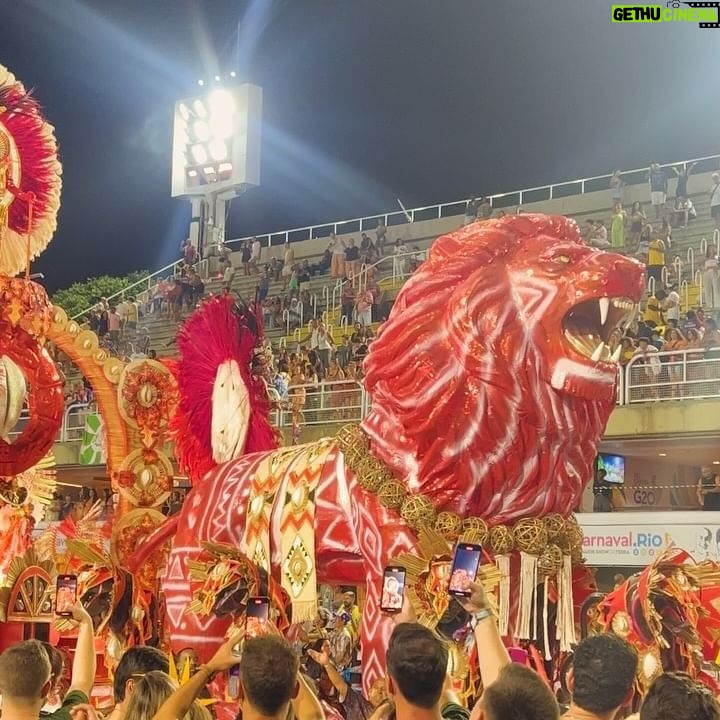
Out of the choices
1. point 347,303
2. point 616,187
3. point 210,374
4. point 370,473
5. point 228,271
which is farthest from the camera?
point 228,271

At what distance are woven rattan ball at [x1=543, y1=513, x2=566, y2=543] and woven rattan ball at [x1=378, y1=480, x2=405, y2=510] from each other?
0.54 meters

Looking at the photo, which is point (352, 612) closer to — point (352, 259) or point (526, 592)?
point (526, 592)

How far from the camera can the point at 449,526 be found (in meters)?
4.51

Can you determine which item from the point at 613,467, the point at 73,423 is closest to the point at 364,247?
the point at 73,423

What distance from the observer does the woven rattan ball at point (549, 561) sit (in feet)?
14.7

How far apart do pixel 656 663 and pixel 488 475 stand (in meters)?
0.90

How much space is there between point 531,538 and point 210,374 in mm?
2224

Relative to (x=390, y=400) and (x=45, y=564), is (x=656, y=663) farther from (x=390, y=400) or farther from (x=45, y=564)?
(x=45, y=564)

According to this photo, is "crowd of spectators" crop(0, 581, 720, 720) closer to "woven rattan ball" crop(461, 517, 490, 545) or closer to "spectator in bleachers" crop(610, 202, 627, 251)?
"woven rattan ball" crop(461, 517, 490, 545)

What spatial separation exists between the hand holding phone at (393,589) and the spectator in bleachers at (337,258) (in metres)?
12.7

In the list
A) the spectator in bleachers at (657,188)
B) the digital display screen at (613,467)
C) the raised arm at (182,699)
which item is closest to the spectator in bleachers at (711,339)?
the digital display screen at (613,467)

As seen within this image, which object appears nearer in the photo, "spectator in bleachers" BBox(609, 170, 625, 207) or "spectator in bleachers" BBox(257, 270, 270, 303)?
"spectator in bleachers" BBox(609, 170, 625, 207)

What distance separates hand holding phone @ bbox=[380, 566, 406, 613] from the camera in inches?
168

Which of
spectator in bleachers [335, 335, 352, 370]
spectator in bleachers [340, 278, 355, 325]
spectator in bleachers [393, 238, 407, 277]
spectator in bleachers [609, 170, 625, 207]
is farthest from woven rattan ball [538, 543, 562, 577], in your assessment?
spectator in bleachers [340, 278, 355, 325]
